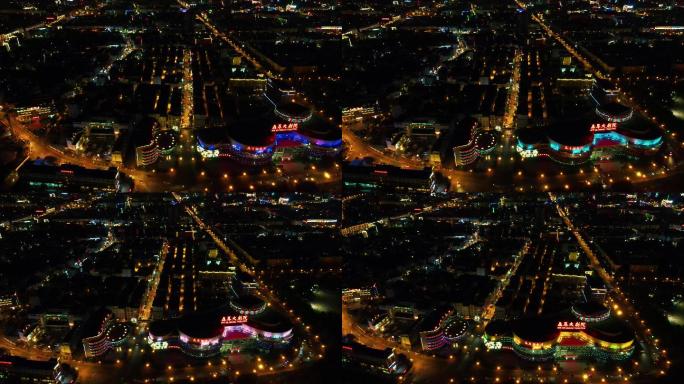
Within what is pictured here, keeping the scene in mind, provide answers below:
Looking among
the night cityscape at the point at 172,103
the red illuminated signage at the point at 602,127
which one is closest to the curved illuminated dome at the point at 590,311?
the red illuminated signage at the point at 602,127

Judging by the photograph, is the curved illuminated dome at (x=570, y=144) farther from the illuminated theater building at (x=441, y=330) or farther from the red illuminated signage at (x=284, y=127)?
the red illuminated signage at (x=284, y=127)

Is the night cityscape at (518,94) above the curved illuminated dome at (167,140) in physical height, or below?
above

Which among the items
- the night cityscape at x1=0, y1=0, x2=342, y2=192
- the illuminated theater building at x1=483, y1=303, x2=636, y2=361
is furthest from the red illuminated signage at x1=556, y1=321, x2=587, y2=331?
the night cityscape at x1=0, y1=0, x2=342, y2=192

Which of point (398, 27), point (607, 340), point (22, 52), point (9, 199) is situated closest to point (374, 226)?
point (607, 340)

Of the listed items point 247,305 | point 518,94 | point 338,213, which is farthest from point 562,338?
point 247,305

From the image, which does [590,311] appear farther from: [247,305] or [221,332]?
[221,332]

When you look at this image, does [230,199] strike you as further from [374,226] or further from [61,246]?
[61,246]
